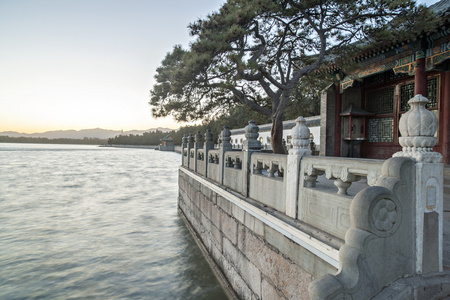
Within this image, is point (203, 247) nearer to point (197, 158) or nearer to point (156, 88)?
point (197, 158)

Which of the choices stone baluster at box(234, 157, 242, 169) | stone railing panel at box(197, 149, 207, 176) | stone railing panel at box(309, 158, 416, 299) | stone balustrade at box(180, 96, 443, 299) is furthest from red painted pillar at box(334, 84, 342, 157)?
stone railing panel at box(309, 158, 416, 299)

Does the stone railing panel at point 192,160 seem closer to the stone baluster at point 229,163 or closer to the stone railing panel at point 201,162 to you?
the stone railing panel at point 201,162

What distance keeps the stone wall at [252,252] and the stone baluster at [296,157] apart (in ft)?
1.23

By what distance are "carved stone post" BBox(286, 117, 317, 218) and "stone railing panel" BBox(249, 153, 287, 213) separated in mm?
189

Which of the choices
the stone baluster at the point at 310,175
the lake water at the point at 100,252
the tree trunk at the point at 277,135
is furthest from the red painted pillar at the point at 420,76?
the lake water at the point at 100,252

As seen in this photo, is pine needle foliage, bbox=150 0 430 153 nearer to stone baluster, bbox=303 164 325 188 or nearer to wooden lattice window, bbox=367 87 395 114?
wooden lattice window, bbox=367 87 395 114

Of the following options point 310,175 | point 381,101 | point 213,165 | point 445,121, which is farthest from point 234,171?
point 381,101

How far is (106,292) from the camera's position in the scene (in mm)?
6129

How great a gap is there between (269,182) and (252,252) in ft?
3.68

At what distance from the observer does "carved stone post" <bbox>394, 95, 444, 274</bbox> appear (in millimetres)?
2291

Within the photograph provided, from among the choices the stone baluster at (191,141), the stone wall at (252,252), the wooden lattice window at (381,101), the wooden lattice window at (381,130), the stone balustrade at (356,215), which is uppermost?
the wooden lattice window at (381,101)

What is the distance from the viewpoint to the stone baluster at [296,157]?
11.7ft

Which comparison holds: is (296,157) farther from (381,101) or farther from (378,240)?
(381,101)

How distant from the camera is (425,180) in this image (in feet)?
7.59
